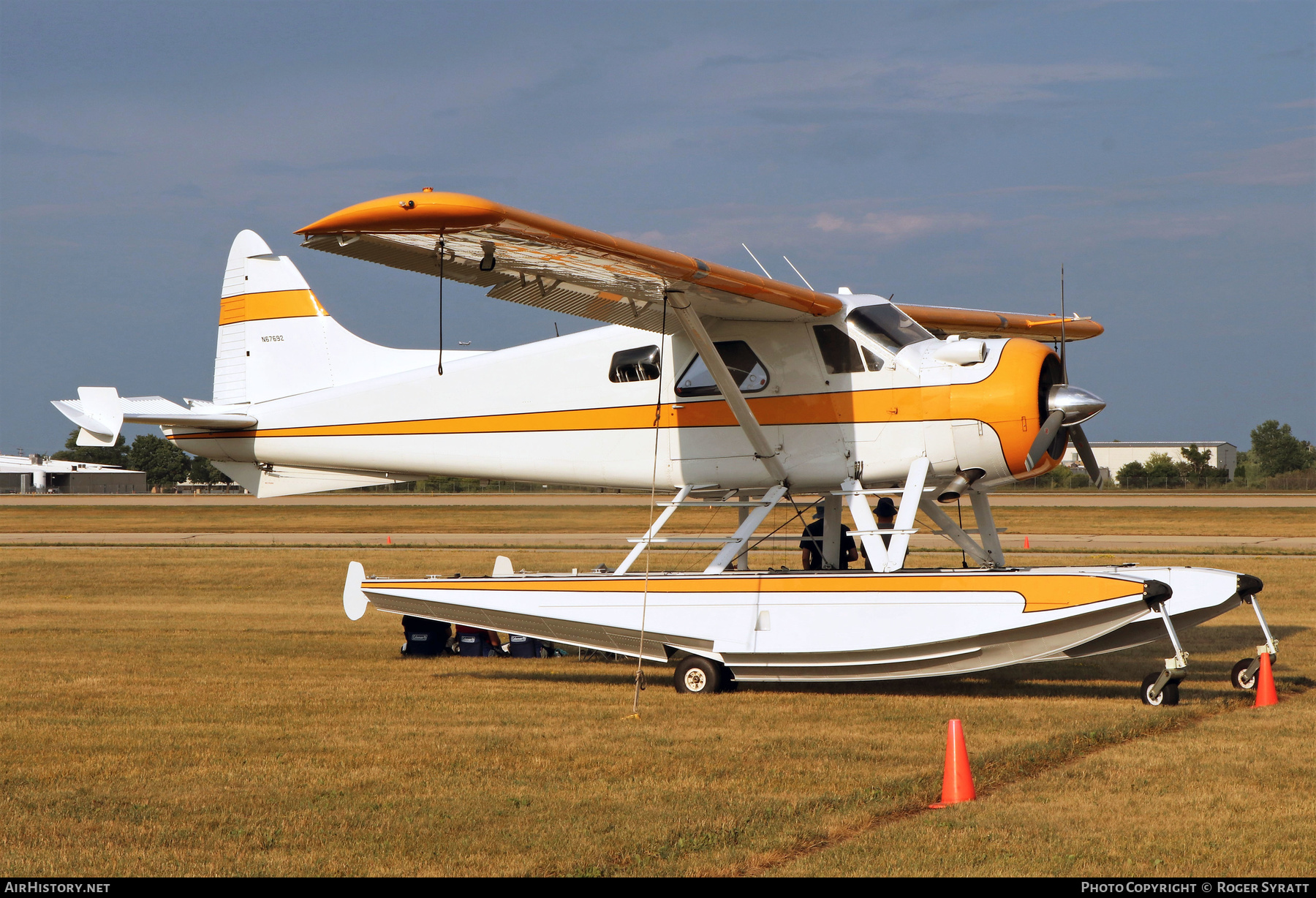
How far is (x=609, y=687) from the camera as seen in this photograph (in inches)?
404

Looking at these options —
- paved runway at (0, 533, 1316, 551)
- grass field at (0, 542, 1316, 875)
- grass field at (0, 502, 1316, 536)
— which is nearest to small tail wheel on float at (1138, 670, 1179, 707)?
grass field at (0, 542, 1316, 875)

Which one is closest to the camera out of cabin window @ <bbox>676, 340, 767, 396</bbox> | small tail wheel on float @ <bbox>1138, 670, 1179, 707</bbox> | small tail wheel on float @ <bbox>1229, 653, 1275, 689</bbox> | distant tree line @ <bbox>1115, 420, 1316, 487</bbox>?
small tail wheel on float @ <bbox>1138, 670, 1179, 707</bbox>

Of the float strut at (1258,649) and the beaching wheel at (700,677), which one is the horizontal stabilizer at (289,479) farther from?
the float strut at (1258,649)

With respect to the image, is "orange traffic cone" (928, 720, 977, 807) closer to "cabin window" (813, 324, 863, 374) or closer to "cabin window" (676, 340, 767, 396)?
"cabin window" (813, 324, 863, 374)

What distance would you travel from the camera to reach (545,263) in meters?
8.76

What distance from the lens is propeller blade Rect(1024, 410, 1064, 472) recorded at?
31.2 feet

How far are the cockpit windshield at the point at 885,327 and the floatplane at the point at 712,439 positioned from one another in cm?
2

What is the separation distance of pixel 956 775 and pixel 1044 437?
14.2ft

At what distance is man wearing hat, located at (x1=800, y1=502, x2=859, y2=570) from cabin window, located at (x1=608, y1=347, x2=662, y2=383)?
2.41 metres

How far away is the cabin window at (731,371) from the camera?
10.7m

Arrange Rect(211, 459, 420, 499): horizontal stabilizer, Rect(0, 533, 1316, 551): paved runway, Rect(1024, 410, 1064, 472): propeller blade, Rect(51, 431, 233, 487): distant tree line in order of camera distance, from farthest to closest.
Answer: Rect(51, 431, 233, 487): distant tree line, Rect(0, 533, 1316, 551): paved runway, Rect(211, 459, 420, 499): horizontal stabilizer, Rect(1024, 410, 1064, 472): propeller blade

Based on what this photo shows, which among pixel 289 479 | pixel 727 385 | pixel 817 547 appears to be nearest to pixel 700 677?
Answer: pixel 727 385
